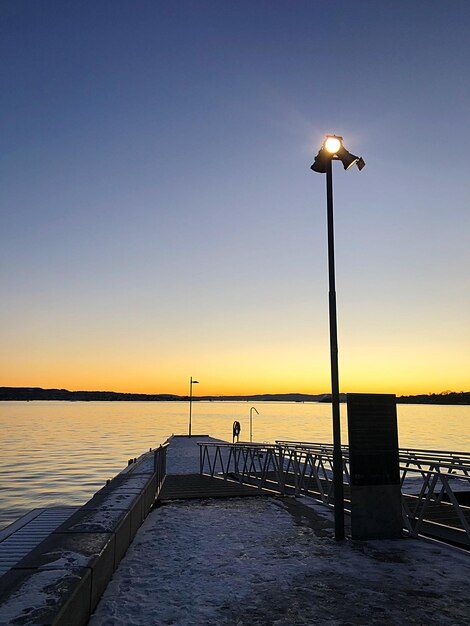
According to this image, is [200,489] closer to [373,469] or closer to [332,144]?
[373,469]

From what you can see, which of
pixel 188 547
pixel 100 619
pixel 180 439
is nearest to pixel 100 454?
pixel 180 439

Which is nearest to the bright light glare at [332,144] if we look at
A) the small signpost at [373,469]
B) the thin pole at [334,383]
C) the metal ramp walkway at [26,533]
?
the thin pole at [334,383]

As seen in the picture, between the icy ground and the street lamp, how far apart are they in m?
0.91

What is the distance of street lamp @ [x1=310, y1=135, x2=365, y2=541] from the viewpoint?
7.90m

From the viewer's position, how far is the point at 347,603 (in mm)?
5137

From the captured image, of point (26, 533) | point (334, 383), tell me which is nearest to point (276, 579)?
point (334, 383)

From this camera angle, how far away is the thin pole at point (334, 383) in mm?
7695

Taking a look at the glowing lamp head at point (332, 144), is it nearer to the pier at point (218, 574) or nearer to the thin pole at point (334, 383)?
the thin pole at point (334, 383)

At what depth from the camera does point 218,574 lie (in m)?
6.04

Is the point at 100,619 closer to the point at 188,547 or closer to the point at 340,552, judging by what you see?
the point at 188,547

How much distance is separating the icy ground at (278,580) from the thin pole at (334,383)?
49 cm

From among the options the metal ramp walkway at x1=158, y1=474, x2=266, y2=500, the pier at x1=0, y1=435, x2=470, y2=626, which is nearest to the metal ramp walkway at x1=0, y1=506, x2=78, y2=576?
the pier at x1=0, y1=435, x2=470, y2=626

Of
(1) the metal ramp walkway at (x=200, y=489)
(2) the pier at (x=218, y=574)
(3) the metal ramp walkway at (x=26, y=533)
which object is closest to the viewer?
(2) the pier at (x=218, y=574)

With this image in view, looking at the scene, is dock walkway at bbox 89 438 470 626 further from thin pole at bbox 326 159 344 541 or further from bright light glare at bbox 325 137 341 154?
bright light glare at bbox 325 137 341 154
